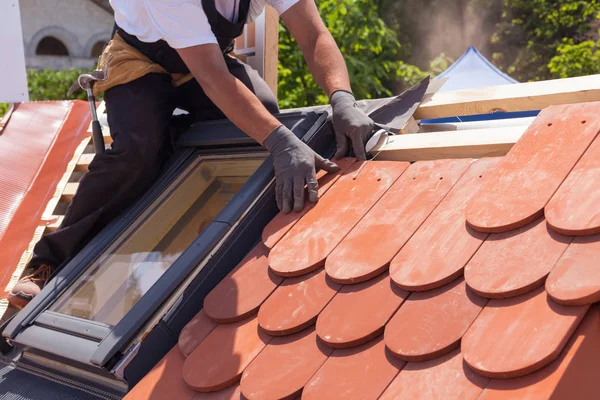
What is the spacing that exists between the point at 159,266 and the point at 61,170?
1.30 meters

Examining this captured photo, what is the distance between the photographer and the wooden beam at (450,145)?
1.52m

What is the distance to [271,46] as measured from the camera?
3.21m

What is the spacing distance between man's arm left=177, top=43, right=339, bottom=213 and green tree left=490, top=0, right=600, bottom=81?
10.9m

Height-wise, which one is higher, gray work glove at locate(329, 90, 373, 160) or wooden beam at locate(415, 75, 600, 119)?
gray work glove at locate(329, 90, 373, 160)

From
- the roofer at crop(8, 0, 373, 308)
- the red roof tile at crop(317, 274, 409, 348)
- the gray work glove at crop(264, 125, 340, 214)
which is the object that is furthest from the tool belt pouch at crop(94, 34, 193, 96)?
the red roof tile at crop(317, 274, 409, 348)

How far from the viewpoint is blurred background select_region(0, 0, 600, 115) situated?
10992mm

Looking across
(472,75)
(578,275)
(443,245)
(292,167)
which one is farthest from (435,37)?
(578,275)

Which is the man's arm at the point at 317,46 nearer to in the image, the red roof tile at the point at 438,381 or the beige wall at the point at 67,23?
the red roof tile at the point at 438,381

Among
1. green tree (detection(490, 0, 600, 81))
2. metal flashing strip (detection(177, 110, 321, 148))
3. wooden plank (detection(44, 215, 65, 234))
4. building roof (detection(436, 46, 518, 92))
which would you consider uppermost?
metal flashing strip (detection(177, 110, 321, 148))

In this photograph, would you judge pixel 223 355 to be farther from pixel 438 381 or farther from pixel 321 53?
pixel 321 53

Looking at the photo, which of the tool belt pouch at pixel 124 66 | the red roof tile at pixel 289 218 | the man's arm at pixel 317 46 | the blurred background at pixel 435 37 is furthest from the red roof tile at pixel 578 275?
the blurred background at pixel 435 37

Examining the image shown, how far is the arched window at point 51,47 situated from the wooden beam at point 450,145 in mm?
16728

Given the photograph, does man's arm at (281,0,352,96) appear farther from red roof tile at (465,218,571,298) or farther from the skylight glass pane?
red roof tile at (465,218,571,298)

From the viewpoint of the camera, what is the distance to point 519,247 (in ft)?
3.78
